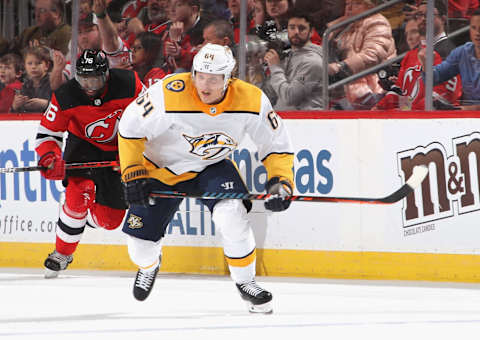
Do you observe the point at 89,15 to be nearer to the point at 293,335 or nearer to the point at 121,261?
the point at 121,261

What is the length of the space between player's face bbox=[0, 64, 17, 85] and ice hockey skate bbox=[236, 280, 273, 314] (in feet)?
9.41

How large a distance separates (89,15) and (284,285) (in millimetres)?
2272

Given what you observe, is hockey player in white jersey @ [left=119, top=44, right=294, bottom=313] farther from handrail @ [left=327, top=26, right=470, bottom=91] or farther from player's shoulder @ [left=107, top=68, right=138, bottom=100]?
handrail @ [left=327, top=26, right=470, bottom=91]

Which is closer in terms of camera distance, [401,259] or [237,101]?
[237,101]

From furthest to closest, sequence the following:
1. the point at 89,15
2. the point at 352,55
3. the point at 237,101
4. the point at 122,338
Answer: the point at 89,15
the point at 352,55
the point at 237,101
the point at 122,338

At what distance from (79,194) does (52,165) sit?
0.29m

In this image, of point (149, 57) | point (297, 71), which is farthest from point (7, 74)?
point (297, 71)

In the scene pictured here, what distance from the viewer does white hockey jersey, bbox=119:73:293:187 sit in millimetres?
3975

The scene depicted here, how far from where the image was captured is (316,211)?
5.48m

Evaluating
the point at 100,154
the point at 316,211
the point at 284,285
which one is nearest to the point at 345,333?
the point at 284,285

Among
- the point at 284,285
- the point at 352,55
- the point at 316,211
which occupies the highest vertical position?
the point at 352,55

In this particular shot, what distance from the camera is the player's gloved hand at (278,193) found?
3.90 metres

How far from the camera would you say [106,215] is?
536cm

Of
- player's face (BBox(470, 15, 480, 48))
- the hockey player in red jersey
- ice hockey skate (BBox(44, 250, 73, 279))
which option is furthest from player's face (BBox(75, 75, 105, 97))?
player's face (BBox(470, 15, 480, 48))
